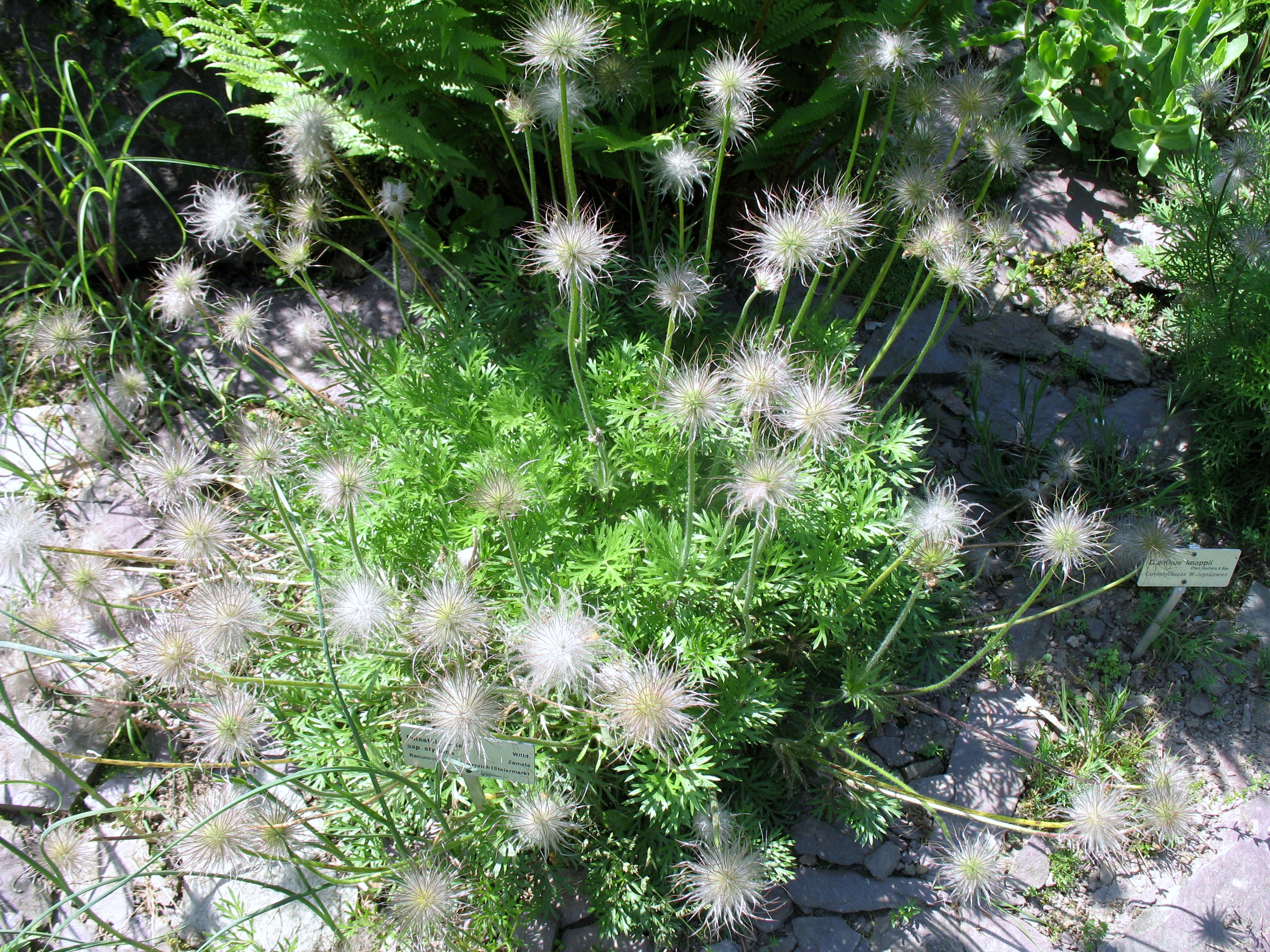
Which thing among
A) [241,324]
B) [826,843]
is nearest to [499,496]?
[241,324]

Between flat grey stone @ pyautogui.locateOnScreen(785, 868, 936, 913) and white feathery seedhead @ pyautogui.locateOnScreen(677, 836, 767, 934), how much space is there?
12.0 inches

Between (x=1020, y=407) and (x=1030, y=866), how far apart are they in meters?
1.87

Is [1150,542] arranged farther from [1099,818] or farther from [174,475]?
[174,475]

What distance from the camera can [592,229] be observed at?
2199 mm

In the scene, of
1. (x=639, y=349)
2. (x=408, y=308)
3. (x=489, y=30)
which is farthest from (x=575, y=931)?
(x=489, y=30)

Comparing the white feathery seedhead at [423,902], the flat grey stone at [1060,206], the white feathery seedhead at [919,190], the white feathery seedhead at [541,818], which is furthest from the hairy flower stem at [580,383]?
the flat grey stone at [1060,206]

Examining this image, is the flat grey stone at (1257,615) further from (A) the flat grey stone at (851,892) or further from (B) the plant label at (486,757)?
(B) the plant label at (486,757)

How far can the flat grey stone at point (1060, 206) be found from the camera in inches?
161

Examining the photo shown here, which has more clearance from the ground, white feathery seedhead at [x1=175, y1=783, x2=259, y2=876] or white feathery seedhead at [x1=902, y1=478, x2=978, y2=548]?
white feathery seedhead at [x1=902, y1=478, x2=978, y2=548]

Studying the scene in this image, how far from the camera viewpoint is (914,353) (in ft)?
12.5

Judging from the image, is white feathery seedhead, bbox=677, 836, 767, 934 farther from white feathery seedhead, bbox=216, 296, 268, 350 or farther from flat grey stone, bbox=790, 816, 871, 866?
white feathery seedhead, bbox=216, 296, 268, 350

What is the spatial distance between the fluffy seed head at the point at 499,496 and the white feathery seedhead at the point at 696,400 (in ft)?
1.47

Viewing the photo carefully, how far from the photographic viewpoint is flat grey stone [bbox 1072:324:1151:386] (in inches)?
147

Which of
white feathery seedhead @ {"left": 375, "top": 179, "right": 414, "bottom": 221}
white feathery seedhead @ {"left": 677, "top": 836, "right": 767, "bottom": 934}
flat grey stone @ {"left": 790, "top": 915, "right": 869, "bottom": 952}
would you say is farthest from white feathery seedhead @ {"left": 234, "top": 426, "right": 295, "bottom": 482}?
flat grey stone @ {"left": 790, "top": 915, "right": 869, "bottom": 952}
